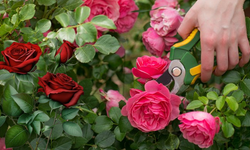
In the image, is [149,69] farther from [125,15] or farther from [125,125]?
[125,15]

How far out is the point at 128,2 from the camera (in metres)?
1.27

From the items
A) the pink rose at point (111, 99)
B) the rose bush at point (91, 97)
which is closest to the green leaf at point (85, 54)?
the rose bush at point (91, 97)

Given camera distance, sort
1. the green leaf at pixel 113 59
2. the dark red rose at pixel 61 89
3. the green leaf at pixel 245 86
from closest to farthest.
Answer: the dark red rose at pixel 61 89
the green leaf at pixel 245 86
the green leaf at pixel 113 59

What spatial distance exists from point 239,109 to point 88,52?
1.56 feet

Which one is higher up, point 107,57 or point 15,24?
point 15,24

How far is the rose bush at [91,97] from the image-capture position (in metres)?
0.84

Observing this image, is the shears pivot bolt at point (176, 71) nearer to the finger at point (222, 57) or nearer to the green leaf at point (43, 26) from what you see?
the finger at point (222, 57)

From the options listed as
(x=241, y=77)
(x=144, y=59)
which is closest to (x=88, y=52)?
(x=144, y=59)

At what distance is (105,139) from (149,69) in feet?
0.86

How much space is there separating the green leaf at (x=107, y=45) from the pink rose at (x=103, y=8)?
174 millimetres

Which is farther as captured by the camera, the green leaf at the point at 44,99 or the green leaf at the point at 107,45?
→ the green leaf at the point at 107,45

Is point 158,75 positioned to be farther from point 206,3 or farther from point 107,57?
point 107,57

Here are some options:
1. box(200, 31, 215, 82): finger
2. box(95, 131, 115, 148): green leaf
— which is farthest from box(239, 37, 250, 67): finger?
box(95, 131, 115, 148): green leaf

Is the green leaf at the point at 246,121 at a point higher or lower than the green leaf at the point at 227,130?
lower
